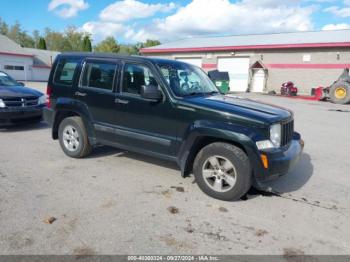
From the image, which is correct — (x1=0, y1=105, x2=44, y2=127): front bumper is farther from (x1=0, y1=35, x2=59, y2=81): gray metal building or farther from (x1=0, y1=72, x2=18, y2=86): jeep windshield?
(x1=0, y1=35, x2=59, y2=81): gray metal building

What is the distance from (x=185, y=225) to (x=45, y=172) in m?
2.80

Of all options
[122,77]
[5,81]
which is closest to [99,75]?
[122,77]

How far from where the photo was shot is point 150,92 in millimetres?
4699

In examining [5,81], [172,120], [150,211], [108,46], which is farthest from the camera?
[108,46]

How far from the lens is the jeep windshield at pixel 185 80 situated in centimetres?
498

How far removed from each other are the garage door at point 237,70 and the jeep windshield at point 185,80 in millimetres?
23691

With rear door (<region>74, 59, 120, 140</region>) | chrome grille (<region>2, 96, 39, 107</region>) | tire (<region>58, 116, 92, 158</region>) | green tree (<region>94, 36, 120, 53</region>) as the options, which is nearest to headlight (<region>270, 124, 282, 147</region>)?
rear door (<region>74, 59, 120, 140</region>)

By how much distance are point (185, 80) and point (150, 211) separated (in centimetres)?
229

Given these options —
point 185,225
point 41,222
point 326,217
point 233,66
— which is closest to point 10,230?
point 41,222

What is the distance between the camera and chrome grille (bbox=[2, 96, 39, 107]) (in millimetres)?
8031

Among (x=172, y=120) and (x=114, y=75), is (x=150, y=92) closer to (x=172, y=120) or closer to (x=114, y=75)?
(x=172, y=120)

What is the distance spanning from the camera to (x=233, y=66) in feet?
97.3

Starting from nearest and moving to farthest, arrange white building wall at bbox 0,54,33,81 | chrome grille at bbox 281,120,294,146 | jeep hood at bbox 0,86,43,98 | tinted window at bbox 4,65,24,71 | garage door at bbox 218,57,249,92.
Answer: chrome grille at bbox 281,120,294,146, jeep hood at bbox 0,86,43,98, garage door at bbox 218,57,249,92, white building wall at bbox 0,54,33,81, tinted window at bbox 4,65,24,71

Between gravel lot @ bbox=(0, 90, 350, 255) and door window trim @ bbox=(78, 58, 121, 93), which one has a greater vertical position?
door window trim @ bbox=(78, 58, 121, 93)
